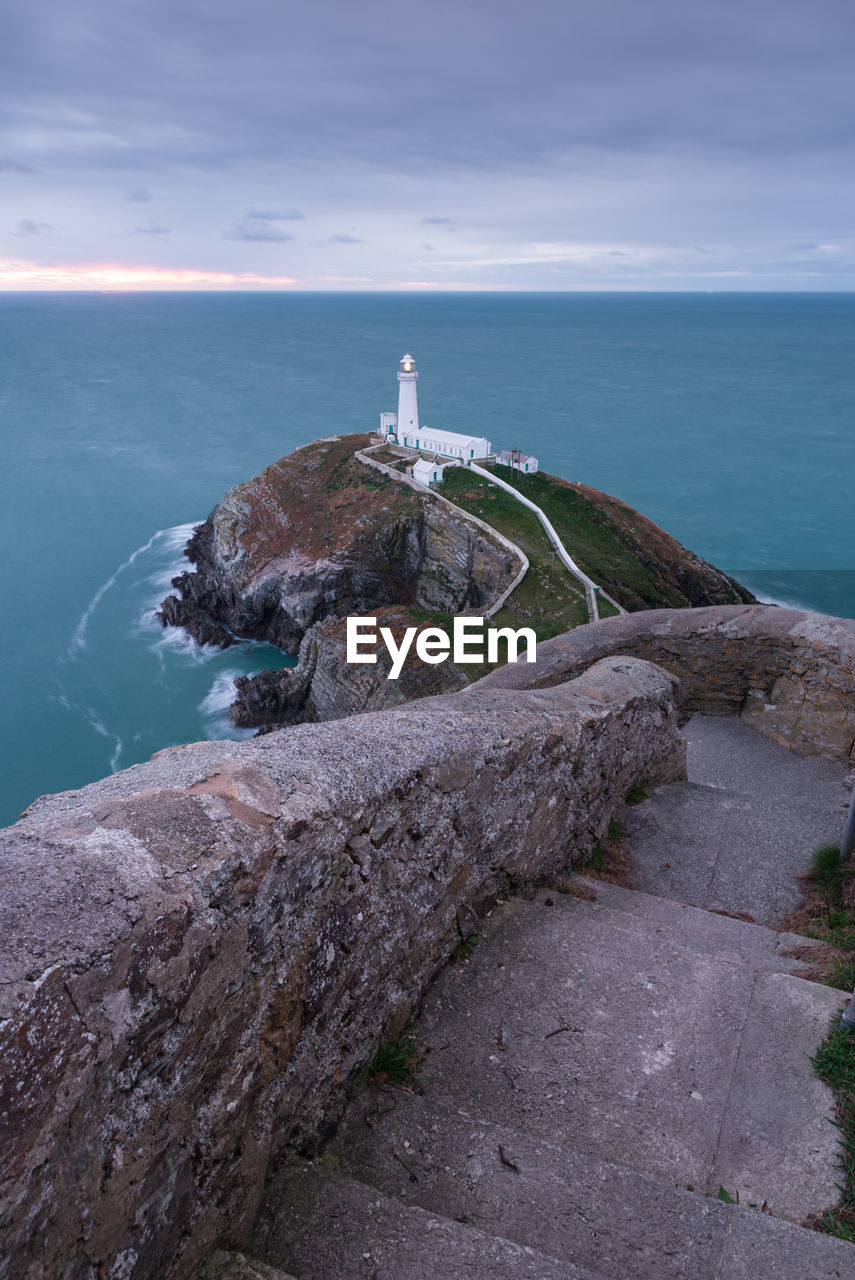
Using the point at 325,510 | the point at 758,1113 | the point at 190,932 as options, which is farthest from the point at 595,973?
the point at 325,510

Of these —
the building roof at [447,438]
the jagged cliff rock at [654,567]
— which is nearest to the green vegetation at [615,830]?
the jagged cliff rock at [654,567]

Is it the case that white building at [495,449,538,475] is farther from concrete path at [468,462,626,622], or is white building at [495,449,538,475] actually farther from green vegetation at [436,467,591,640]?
green vegetation at [436,467,591,640]

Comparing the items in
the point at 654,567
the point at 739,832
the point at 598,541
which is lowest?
the point at 654,567

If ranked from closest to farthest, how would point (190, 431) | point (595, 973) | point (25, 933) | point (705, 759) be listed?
point (25, 933), point (595, 973), point (705, 759), point (190, 431)

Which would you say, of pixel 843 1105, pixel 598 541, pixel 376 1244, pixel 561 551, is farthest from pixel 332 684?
pixel 376 1244

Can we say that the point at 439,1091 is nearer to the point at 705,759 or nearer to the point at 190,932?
the point at 190,932

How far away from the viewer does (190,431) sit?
93.4 m

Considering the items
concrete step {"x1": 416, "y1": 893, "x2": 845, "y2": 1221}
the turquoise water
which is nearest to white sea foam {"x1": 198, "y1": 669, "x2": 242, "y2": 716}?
the turquoise water

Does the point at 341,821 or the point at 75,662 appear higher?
the point at 341,821

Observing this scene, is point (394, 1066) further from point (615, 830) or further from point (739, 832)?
point (739, 832)

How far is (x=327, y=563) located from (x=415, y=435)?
1638 cm

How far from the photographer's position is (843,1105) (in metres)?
4.91

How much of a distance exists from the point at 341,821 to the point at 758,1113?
123 inches

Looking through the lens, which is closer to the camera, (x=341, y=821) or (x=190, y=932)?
(x=190, y=932)
